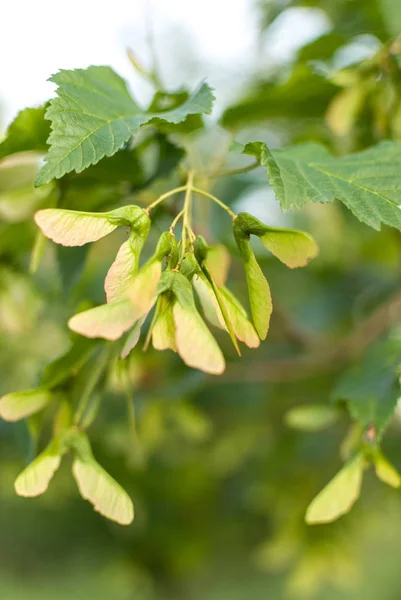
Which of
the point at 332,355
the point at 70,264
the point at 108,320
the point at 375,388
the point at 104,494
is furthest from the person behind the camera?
the point at 332,355

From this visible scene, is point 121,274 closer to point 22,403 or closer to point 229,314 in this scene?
point 229,314

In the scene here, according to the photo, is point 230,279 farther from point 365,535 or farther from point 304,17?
point 365,535

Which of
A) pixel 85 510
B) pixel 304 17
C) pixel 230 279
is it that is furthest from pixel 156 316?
pixel 85 510

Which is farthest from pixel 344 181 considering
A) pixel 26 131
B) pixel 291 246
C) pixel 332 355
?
pixel 332 355

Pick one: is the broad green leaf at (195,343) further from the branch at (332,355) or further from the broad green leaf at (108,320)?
the branch at (332,355)

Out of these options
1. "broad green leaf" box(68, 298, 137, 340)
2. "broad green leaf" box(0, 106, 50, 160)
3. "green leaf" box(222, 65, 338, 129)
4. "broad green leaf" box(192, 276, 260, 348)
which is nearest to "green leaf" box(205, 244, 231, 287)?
"broad green leaf" box(192, 276, 260, 348)
